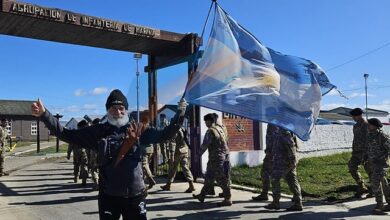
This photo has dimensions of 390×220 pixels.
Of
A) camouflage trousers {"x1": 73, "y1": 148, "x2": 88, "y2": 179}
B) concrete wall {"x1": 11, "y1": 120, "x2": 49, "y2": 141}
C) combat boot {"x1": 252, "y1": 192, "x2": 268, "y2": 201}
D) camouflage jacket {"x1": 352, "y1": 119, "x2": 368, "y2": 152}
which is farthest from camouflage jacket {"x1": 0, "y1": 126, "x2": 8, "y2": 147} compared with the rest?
concrete wall {"x1": 11, "y1": 120, "x2": 49, "y2": 141}

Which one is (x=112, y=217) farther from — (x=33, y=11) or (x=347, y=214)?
(x=33, y=11)

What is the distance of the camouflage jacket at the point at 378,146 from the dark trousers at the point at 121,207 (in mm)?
5591

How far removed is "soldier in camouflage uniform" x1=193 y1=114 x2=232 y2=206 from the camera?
9.77 m

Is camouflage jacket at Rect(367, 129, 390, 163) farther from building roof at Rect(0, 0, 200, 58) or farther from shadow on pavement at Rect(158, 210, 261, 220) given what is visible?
building roof at Rect(0, 0, 200, 58)

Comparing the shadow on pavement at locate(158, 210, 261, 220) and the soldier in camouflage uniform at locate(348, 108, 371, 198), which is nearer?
the shadow on pavement at locate(158, 210, 261, 220)

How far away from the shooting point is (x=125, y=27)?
12.5 metres

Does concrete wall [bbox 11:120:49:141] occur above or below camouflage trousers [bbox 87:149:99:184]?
above

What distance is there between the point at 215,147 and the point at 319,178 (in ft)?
16.4

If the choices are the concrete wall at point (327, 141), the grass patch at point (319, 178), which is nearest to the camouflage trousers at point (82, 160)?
the grass patch at point (319, 178)

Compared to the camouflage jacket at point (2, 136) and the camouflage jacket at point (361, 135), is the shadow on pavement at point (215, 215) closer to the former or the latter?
the camouflage jacket at point (361, 135)

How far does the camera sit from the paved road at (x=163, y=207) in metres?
8.80

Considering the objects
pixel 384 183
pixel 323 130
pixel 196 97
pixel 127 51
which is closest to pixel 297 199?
pixel 384 183

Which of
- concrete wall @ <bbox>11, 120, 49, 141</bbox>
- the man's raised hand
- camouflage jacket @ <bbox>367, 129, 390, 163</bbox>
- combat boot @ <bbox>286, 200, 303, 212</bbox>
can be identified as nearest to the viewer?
the man's raised hand

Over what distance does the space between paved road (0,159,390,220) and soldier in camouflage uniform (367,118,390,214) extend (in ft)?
1.27
